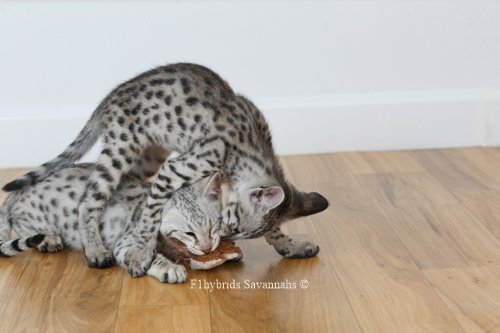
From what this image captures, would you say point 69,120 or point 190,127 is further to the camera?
point 69,120

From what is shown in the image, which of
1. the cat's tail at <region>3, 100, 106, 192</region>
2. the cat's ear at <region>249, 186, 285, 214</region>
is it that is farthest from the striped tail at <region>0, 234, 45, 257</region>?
the cat's ear at <region>249, 186, 285, 214</region>

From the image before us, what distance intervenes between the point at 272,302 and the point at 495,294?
0.82 metres

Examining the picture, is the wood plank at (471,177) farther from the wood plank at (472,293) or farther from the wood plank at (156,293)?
the wood plank at (156,293)

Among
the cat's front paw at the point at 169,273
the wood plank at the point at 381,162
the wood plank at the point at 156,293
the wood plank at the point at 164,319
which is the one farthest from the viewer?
the wood plank at the point at 381,162

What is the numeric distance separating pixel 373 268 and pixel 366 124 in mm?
1821

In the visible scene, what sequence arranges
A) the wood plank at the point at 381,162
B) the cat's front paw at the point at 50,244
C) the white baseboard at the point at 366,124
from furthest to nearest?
the white baseboard at the point at 366,124 < the wood plank at the point at 381,162 < the cat's front paw at the point at 50,244

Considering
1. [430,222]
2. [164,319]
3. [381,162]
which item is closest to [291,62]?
[381,162]

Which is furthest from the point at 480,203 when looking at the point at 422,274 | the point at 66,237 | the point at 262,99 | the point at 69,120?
the point at 69,120

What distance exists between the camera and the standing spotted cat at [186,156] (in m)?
3.55

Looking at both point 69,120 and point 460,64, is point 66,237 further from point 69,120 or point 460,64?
point 460,64

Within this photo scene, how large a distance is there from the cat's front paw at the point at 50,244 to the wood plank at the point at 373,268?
114 centimetres

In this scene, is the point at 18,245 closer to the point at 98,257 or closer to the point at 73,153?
the point at 98,257

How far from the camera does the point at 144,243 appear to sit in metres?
3.60

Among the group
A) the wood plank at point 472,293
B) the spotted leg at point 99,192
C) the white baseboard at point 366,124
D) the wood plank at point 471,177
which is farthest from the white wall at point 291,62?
the wood plank at point 472,293
